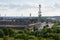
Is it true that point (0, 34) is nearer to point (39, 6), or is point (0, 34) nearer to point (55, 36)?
point (55, 36)

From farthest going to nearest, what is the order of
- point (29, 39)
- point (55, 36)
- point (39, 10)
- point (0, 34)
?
point (39, 10)
point (0, 34)
point (55, 36)
point (29, 39)

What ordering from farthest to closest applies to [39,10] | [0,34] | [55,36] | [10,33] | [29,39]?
1. [39,10]
2. [10,33]
3. [0,34]
4. [55,36]
5. [29,39]

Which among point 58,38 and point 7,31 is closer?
point 58,38

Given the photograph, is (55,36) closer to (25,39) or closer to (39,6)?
(25,39)

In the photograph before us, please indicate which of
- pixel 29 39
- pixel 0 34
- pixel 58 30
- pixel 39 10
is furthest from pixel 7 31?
pixel 39 10

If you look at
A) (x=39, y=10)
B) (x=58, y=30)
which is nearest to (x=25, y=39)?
(x=58, y=30)

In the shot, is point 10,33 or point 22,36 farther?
point 10,33

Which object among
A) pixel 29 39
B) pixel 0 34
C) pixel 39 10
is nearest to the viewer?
pixel 29 39

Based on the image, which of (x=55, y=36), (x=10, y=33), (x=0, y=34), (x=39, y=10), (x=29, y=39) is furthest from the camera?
(x=39, y=10)
